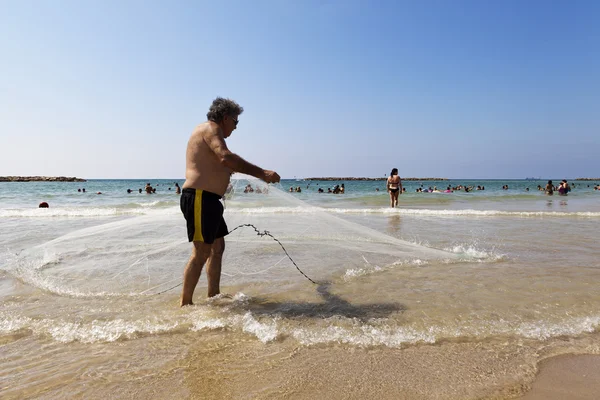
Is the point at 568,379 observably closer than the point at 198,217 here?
Yes

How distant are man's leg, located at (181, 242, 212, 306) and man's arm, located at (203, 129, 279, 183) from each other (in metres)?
0.85

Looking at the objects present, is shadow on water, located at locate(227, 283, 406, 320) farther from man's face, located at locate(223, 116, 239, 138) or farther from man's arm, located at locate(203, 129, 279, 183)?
man's face, located at locate(223, 116, 239, 138)

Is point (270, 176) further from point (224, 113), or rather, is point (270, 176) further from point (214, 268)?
point (214, 268)

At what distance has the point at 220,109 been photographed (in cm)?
340

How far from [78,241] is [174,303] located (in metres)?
3.05

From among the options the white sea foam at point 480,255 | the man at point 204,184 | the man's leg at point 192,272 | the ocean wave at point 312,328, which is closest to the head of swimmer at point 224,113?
the man at point 204,184

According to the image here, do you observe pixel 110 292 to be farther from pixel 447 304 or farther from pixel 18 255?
pixel 447 304

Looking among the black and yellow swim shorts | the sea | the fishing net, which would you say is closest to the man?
the black and yellow swim shorts

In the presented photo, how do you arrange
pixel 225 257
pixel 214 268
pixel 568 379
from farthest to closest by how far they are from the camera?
pixel 225 257
pixel 214 268
pixel 568 379

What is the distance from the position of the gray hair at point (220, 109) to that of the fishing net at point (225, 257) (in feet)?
4.38

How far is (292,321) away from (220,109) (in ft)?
6.85

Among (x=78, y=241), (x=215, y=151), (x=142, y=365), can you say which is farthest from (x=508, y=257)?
(x=78, y=241)

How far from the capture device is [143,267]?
15.6ft

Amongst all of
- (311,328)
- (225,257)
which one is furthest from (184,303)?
(225,257)
